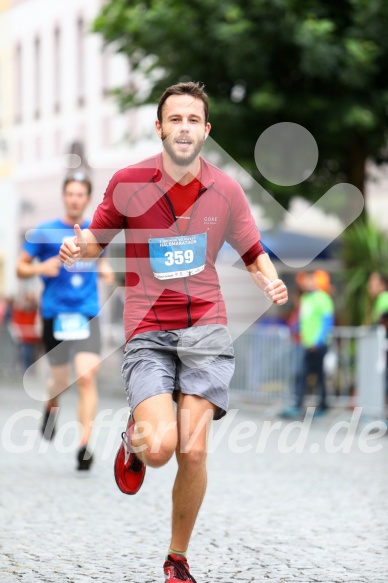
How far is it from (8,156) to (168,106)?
115 feet

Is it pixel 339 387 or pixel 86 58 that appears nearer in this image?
pixel 339 387

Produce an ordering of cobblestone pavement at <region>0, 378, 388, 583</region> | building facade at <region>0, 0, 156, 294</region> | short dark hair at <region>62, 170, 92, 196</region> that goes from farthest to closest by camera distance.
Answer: building facade at <region>0, 0, 156, 294</region>, short dark hair at <region>62, 170, 92, 196</region>, cobblestone pavement at <region>0, 378, 388, 583</region>

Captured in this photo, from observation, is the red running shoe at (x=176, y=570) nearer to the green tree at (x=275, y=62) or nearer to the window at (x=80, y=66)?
the green tree at (x=275, y=62)

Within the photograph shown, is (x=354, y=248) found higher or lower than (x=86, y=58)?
lower

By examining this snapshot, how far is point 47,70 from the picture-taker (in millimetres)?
38469

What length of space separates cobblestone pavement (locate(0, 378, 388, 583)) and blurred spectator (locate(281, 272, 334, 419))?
255cm

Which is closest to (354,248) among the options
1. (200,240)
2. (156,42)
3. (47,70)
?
(156,42)

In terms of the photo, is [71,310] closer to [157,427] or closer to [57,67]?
[157,427]

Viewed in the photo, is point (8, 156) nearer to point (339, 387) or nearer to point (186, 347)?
point (339, 387)

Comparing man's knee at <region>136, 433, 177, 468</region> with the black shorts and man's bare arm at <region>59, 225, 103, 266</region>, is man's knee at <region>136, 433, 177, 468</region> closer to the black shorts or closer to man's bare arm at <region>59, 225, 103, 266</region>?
man's bare arm at <region>59, 225, 103, 266</region>

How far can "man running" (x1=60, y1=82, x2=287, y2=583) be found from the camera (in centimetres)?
535

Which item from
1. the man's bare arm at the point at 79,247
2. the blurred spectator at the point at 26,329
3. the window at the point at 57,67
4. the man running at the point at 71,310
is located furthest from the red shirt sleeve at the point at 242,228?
the window at the point at 57,67

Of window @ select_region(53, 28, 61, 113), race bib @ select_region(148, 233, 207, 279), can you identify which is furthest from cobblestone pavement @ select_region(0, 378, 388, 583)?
window @ select_region(53, 28, 61, 113)

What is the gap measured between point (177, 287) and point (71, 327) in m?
4.28
